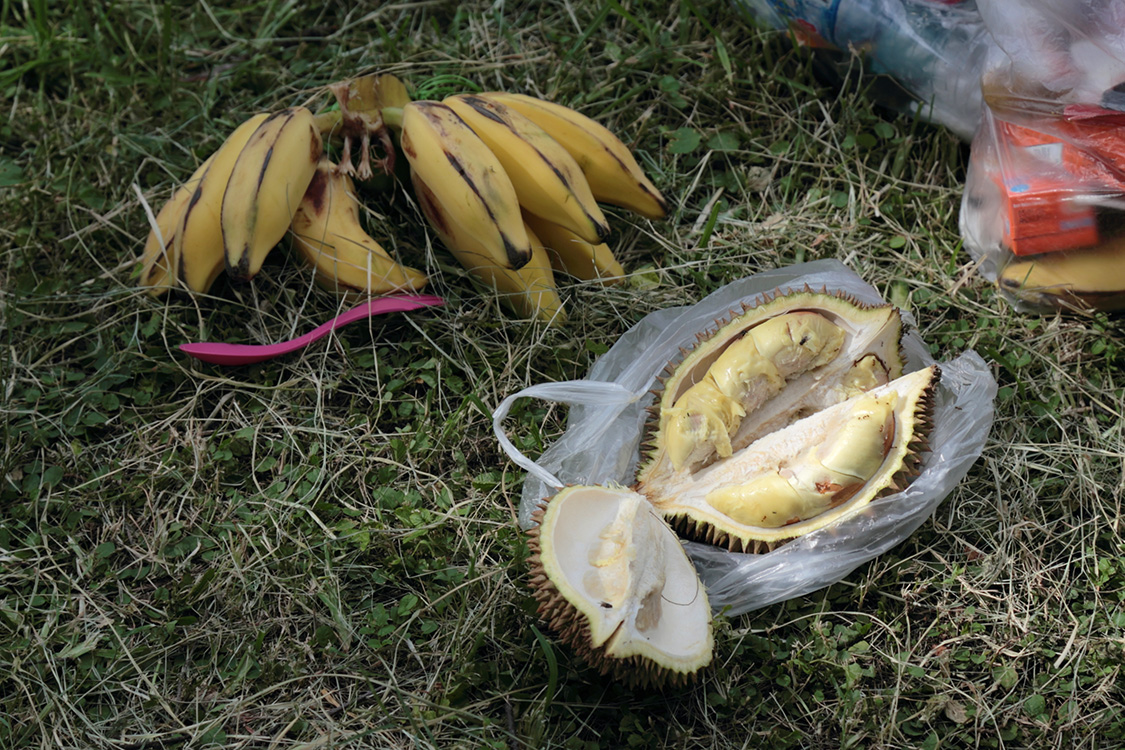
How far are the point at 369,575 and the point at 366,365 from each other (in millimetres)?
555

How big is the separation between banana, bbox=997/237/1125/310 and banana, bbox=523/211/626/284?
3.32 feet

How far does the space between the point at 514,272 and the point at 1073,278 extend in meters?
1.38

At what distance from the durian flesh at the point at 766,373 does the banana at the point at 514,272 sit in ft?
1.30

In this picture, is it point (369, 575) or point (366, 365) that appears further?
point (366, 365)

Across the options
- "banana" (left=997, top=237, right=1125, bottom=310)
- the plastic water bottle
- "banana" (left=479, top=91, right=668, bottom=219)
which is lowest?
"banana" (left=997, top=237, right=1125, bottom=310)

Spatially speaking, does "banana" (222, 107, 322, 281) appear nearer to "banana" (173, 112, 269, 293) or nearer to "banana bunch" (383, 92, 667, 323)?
"banana" (173, 112, 269, 293)

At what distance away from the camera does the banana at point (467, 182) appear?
2.02m

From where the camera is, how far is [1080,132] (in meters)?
2.10

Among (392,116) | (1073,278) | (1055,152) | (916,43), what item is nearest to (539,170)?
(392,116)

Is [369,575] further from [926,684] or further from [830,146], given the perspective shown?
[830,146]

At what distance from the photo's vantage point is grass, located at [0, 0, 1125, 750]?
1820 mm

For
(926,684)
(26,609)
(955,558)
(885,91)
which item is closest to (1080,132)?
(885,91)

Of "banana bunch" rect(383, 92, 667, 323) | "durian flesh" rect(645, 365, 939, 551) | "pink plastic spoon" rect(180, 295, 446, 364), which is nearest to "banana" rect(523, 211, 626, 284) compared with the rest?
"banana bunch" rect(383, 92, 667, 323)

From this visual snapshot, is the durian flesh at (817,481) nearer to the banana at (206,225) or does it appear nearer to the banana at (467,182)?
the banana at (467,182)
